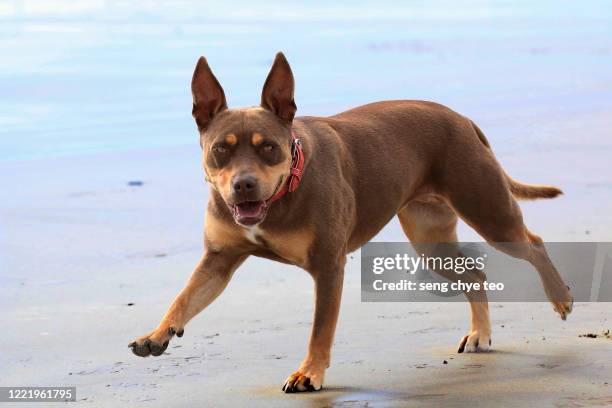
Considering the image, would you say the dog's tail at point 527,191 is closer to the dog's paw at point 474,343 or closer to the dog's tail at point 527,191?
the dog's tail at point 527,191

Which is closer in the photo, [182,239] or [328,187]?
[328,187]

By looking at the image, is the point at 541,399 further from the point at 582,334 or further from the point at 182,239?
the point at 182,239

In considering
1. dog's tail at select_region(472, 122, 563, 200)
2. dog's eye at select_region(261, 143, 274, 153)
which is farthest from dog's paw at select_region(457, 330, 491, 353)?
dog's eye at select_region(261, 143, 274, 153)

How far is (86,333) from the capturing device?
8.02 metres

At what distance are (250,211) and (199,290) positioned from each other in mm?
646

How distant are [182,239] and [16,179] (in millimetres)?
4050

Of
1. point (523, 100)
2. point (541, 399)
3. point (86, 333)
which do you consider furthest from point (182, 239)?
point (523, 100)

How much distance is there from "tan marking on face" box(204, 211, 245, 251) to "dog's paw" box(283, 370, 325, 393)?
2.39ft

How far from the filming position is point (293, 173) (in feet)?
22.1

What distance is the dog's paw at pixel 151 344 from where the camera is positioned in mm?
6500

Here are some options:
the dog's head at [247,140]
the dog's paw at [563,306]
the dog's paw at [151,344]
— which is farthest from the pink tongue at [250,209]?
the dog's paw at [563,306]

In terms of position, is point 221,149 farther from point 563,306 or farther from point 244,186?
point 563,306

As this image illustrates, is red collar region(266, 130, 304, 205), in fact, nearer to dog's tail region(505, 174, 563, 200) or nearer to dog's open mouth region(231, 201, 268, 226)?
dog's open mouth region(231, 201, 268, 226)

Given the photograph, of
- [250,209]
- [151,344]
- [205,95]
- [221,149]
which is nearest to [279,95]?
[205,95]
